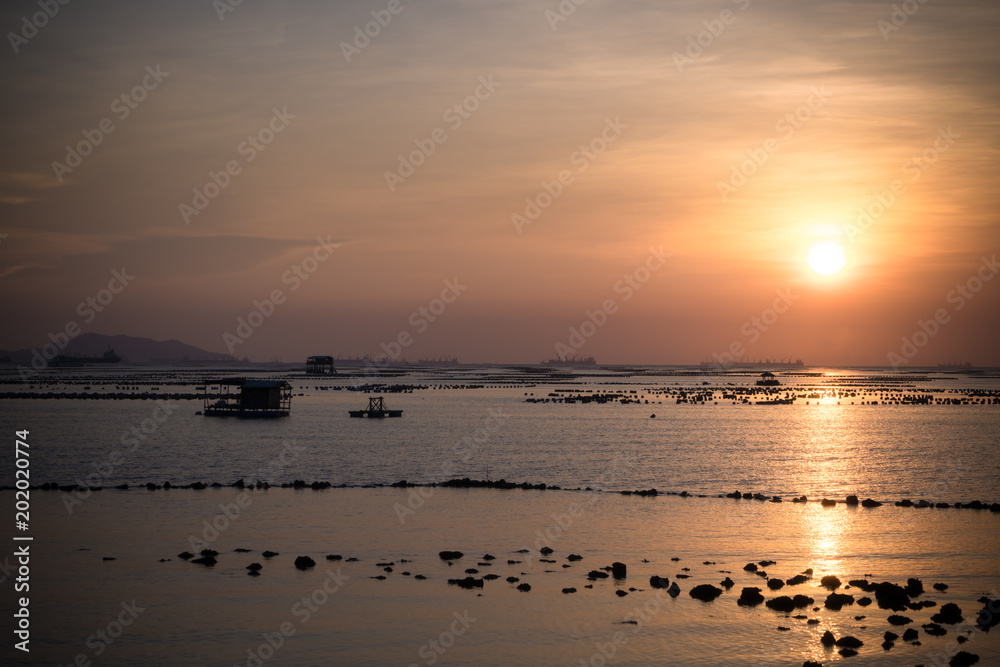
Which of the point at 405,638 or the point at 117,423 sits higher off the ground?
the point at 117,423

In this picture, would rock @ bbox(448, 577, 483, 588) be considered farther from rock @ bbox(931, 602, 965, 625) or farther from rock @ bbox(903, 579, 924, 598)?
rock @ bbox(931, 602, 965, 625)

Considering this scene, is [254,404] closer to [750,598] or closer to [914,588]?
[750,598]

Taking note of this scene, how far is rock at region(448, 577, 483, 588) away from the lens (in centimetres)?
2398

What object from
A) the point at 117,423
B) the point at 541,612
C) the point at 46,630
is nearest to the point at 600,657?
the point at 541,612

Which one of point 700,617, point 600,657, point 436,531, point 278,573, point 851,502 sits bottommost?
point 600,657

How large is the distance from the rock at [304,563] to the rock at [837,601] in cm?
1515

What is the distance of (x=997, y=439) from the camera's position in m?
68.4

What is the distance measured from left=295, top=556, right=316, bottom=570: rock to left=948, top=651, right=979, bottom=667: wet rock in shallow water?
57.8ft

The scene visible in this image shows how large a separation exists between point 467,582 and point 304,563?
545 cm

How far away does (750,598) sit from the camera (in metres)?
22.3

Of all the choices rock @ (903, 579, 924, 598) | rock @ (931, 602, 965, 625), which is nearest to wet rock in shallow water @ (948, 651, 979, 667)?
rock @ (931, 602, 965, 625)

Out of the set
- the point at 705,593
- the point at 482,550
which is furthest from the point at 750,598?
the point at 482,550

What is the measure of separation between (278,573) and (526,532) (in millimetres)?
9675

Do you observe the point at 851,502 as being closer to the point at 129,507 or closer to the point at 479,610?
the point at 479,610
